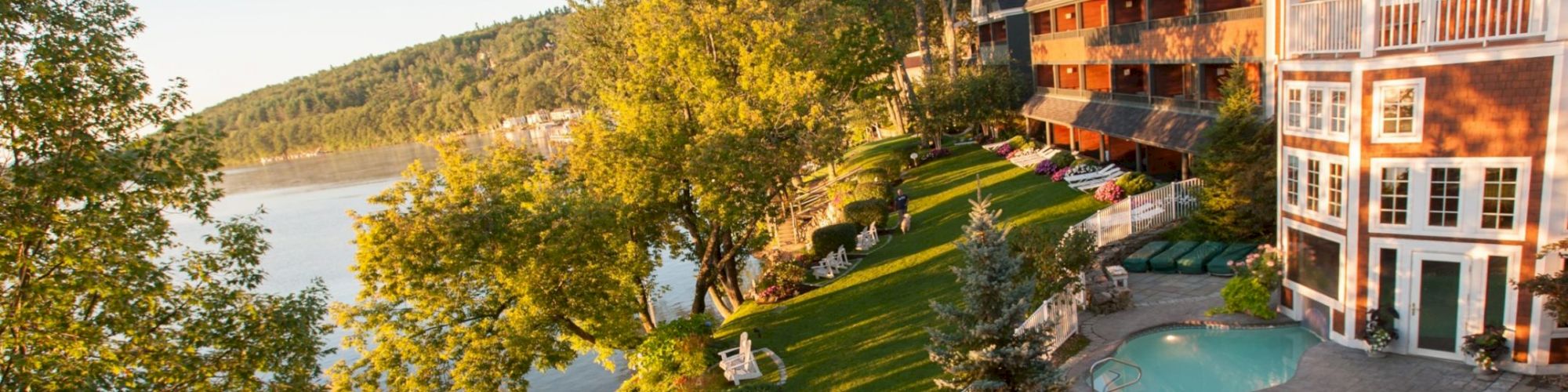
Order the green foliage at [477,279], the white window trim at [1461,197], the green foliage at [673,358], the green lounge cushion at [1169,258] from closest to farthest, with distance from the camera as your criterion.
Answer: the white window trim at [1461,197] → the green foliage at [477,279] → the green lounge cushion at [1169,258] → the green foliage at [673,358]

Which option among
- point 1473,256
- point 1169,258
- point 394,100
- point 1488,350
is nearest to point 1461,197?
point 1473,256

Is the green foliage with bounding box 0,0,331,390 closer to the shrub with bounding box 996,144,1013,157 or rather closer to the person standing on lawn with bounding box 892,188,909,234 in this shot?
the person standing on lawn with bounding box 892,188,909,234

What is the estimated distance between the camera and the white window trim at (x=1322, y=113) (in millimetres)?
12977

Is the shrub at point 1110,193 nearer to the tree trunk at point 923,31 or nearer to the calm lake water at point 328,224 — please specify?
the calm lake water at point 328,224

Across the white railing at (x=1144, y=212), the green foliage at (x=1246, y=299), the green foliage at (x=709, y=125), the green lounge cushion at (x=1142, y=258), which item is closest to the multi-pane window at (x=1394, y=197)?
the green foliage at (x=1246, y=299)

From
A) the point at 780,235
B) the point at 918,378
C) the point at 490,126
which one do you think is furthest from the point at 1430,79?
the point at 490,126

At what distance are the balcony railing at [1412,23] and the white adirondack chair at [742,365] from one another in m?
13.1

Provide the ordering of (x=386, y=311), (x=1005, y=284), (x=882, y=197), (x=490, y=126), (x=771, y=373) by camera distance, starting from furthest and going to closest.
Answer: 1. (x=490, y=126)
2. (x=882, y=197)
3. (x=771, y=373)
4. (x=386, y=311)
5. (x=1005, y=284)

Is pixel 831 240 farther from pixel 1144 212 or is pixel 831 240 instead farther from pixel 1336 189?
pixel 1336 189

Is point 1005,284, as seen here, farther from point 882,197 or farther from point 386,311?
point 882,197

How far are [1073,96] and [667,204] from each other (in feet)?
72.7

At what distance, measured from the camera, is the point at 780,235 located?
38125 mm

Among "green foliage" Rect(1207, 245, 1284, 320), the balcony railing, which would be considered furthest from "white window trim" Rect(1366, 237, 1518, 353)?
the balcony railing

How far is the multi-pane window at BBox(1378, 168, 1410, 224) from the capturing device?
12578 mm
